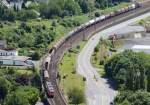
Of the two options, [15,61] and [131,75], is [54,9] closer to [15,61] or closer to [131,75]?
[15,61]

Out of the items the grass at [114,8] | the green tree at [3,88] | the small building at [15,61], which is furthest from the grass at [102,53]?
the grass at [114,8]

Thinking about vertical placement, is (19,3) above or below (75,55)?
above

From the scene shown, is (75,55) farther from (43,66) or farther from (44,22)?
(44,22)

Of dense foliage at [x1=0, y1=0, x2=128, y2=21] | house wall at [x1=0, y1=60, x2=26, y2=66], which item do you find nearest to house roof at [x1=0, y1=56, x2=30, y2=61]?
house wall at [x1=0, y1=60, x2=26, y2=66]

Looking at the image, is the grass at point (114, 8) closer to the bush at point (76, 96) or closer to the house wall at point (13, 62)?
the house wall at point (13, 62)

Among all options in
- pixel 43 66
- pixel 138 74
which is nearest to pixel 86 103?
pixel 138 74

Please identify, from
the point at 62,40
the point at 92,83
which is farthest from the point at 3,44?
the point at 92,83
